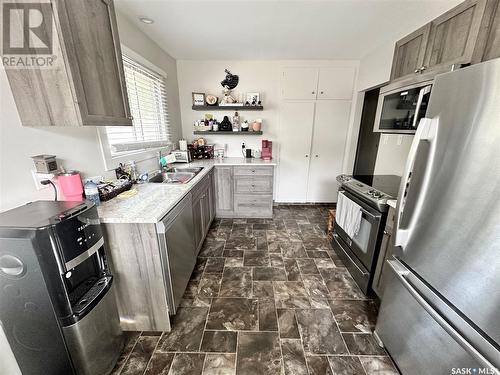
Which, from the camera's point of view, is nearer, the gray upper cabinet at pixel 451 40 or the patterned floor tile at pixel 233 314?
the gray upper cabinet at pixel 451 40

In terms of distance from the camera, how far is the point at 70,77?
41.3 inches

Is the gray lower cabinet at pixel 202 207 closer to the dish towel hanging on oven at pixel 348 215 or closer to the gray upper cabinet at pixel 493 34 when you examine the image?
the dish towel hanging on oven at pixel 348 215

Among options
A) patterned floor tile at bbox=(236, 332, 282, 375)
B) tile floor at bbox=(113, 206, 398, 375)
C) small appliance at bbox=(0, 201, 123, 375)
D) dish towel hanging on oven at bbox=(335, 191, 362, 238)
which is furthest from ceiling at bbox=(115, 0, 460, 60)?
patterned floor tile at bbox=(236, 332, 282, 375)

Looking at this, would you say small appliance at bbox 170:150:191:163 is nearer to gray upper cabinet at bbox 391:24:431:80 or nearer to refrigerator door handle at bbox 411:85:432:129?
refrigerator door handle at bbox 411:85:432:129

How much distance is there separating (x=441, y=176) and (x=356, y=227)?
1.13 meters

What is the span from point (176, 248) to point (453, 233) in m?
1.71

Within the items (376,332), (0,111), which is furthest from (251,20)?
(376,332)

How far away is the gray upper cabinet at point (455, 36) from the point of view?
53.1 inches

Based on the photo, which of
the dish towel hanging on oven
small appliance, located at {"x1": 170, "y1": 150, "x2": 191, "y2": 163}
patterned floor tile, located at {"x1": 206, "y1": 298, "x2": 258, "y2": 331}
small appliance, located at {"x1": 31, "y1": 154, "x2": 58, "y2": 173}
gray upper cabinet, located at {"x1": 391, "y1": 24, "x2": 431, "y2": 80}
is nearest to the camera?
small appliance, located at {"x1": 31, "y1": 154, "x2": 58, "y2": 173}

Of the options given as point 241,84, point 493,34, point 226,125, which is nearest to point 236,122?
point 226,125

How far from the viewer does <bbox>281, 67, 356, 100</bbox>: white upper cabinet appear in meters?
3.37

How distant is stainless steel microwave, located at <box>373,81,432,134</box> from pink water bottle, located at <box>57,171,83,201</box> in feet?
7.94

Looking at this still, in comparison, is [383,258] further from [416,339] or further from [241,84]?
[241,84]

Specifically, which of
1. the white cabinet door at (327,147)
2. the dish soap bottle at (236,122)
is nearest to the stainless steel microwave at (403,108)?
the white cabinet door at (327,147)
